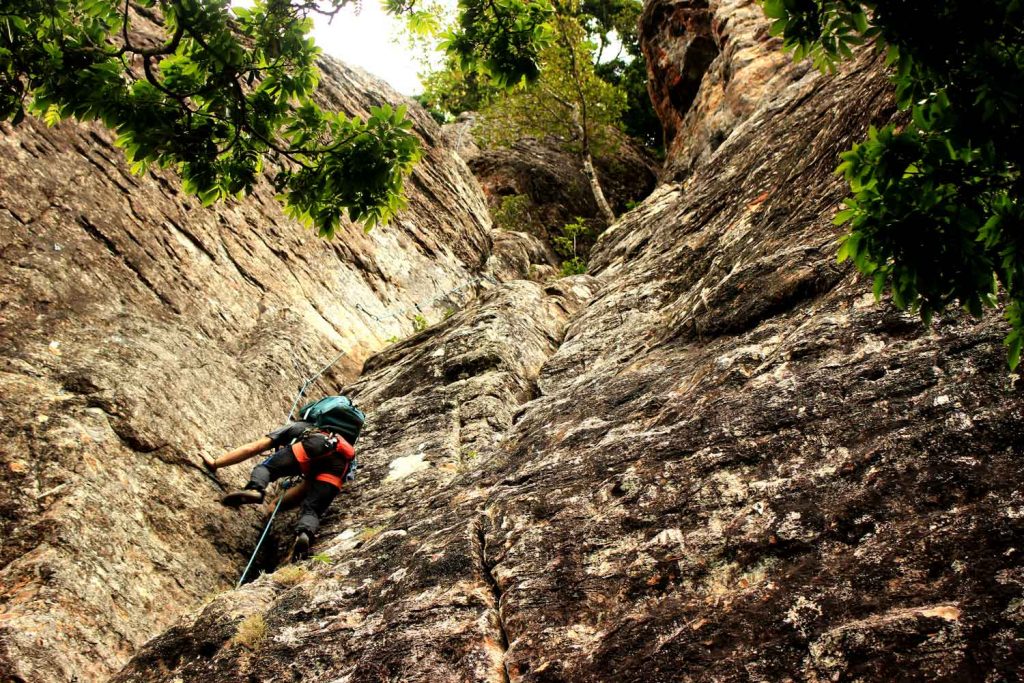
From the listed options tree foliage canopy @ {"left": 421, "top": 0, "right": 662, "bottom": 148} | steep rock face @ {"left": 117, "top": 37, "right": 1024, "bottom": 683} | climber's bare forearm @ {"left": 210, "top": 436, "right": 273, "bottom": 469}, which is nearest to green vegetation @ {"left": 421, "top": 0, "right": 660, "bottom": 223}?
tree foliage canopy @ {"left": 421, "top": 0, "right": 662, "bottom": 148}

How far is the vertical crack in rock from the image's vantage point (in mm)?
4605

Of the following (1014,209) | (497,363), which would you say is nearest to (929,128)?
(1014,209)

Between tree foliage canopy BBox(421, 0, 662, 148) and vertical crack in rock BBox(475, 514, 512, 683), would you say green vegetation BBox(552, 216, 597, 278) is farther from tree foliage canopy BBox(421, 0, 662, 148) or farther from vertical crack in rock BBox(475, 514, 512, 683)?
vertical crack in rock BBox(475, 514, 512, 683)

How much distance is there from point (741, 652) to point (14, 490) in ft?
18.6

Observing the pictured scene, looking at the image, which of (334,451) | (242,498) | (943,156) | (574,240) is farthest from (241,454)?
(574,240)

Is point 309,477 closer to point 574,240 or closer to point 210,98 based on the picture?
point 210,98

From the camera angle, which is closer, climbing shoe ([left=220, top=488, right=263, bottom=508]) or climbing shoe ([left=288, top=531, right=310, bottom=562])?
climbing shoe ([left=288, top=531, right=310, bottom=562])

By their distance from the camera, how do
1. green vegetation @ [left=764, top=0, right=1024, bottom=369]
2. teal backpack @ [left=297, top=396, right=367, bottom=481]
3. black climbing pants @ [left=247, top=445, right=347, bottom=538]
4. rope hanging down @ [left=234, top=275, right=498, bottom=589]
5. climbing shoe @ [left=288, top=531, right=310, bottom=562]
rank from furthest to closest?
1. teal backpack @ [left=297, top=396, right=367, bottom=481]
2. black climbing pants @ [left=247, top=445, right=347, bottom=538]
3. rope hanging down @ [left=234, top=275, right=498, bottom=589]
4. climbing shoe @ [left=288, top=531, right=310, bottom=562]
5. green vegetation @ [left=764, top=0, right=1024, bottom=369]

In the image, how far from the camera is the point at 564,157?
1045 inches

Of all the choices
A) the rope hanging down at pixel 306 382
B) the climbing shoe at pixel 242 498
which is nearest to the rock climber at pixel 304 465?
the climbing shoe at pixel 242 498

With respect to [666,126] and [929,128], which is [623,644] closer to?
[929,128]

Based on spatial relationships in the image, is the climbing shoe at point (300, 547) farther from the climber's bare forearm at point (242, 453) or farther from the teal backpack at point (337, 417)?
the teal backpack at point (337, 417)

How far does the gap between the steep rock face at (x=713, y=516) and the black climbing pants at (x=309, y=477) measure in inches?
8.2

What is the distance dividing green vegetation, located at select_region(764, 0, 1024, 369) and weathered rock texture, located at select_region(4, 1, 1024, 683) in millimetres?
1041
